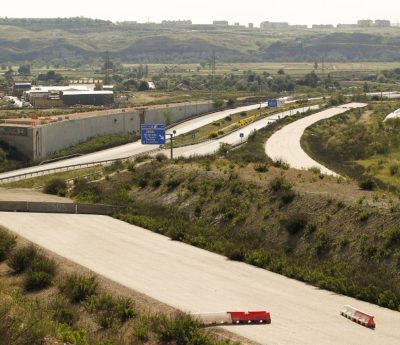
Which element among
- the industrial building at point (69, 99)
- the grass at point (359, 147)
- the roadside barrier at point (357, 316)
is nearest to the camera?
the roadside barrier at point (357, 316)

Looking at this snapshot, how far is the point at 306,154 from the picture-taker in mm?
86000

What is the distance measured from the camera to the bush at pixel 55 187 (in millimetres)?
65131

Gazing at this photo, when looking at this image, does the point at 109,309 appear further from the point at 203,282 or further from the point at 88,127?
the point at 88,127

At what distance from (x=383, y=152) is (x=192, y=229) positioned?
40.3 m

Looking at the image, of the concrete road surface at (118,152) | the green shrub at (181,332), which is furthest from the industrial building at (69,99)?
the green shrub at (181,332)

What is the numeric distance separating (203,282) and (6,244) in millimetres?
10387

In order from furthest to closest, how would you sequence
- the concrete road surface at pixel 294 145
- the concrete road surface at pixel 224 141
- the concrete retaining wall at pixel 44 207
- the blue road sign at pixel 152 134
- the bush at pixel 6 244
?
the concrete road surface at pixel 224 141, the blue road sign at pixel 152 134, the concrete road surface at pixel 294 145, the concrete retaining wall at pixel 44 207, the bush at pixel 6 244

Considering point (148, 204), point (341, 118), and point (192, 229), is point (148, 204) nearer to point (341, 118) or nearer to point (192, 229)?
point (192, 229)

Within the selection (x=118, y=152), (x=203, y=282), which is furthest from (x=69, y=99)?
(x=203, y=282)

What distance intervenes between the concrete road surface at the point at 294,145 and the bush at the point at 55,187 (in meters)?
19.2

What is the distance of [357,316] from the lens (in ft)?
108

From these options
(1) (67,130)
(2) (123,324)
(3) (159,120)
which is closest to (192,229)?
(2) (123,324)

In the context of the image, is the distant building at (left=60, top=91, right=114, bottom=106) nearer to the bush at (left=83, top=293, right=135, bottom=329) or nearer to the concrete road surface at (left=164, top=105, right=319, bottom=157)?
the concrete road surface at (left=164, top=105, right=319, bottom=157)

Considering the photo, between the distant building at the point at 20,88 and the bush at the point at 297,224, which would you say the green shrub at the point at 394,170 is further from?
the distant building at the point at 20,88
